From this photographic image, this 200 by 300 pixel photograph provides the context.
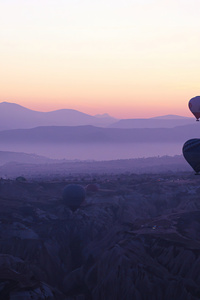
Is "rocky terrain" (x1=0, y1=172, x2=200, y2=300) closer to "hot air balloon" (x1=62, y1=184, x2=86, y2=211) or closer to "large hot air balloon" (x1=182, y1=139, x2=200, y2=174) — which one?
"hot air balloon" (x1=62, y1=184, x2=86, y2=211)

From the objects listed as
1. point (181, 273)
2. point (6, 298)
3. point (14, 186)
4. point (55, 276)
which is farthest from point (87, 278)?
point (14, 186)

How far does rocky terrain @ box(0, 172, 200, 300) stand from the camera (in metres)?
50.0

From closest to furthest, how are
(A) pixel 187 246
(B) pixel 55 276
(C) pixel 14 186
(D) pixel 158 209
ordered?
(A) pixel 187 246 → (B) pixel 55 276 → (D) pixel 158 209 → (C) pixel 14 186

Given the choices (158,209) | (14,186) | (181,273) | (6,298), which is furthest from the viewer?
(14,186)

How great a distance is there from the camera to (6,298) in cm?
4266

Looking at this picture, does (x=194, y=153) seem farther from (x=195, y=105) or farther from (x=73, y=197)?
(x=73, y=197)

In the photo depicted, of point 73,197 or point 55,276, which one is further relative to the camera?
point 73,197

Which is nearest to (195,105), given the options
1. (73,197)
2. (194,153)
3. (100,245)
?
(194,153)

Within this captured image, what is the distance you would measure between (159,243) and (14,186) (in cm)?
5620

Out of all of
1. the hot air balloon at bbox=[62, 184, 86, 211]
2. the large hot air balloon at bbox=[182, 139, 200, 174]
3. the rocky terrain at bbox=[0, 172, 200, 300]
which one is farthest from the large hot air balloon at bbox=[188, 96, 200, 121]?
the hot air balloon at bbox=[62, 184, 86, 211]

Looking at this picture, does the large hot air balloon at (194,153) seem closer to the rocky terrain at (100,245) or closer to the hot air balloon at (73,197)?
the rocky terrain at (100,245)

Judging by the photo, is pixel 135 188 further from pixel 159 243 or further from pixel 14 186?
pixel 159 243

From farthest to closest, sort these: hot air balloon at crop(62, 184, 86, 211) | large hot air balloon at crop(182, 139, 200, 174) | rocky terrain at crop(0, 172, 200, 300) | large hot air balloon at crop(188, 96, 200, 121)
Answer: hot air balloon at crop(62, 184, 86, 211), large hot air balloon at crop(188, 96, 200, 121), large hot air balloon at crop(182, 139, 200, 174), rocky terrain at crop(0, 172, 200, 300)

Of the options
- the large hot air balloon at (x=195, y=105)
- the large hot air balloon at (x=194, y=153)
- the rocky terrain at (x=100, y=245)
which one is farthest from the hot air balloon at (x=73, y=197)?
the large hot air balloon at (x=195, y=105)
